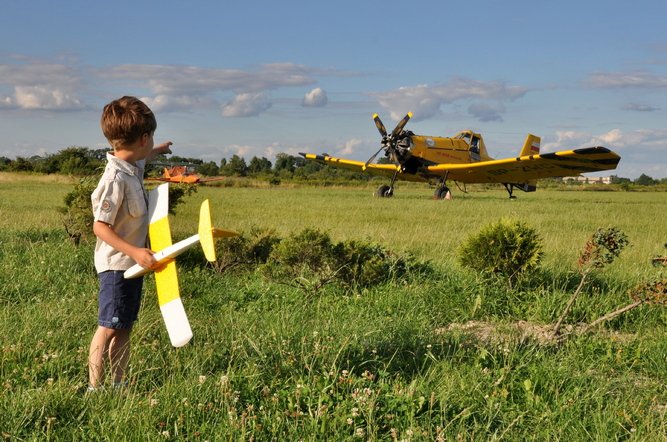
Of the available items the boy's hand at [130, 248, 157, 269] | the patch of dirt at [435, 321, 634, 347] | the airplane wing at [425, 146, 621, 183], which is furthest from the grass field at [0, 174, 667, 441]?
the airplane wing at [425, 146, 621, 183]

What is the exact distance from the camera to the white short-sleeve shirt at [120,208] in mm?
3121

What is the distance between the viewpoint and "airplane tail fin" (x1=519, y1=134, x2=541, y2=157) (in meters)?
36.1

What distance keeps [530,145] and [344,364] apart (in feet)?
115

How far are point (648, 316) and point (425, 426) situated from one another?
308cm

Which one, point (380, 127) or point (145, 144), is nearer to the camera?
point (145, 144)

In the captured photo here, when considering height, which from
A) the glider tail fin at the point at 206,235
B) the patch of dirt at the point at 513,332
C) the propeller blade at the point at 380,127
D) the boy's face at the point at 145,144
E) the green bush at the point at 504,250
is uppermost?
the propeller blade at the point at 380,127

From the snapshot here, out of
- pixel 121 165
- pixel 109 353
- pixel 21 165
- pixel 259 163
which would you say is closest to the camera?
pixel 121 165

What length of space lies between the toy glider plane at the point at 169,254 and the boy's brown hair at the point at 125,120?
30 cm

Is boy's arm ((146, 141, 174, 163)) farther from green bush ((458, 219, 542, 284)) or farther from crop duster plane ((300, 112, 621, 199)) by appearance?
crop duster plane ((300, 112, 621, 199))

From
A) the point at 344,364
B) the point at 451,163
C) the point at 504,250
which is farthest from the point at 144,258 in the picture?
the point at 451,163

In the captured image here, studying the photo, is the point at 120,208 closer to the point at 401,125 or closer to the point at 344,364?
the point at 344,364

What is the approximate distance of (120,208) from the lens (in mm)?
3223

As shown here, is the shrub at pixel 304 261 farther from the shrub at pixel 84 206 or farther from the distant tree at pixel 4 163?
the distant tree at pixel 4 163

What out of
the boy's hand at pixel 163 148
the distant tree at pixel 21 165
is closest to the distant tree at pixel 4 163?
the distant tree at pixel 21 165
